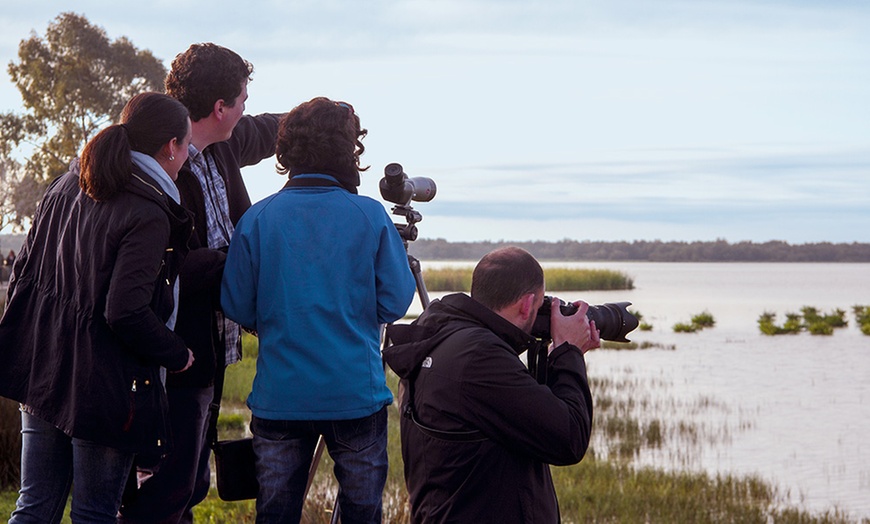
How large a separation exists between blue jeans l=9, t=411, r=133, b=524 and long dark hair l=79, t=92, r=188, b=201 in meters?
0.59

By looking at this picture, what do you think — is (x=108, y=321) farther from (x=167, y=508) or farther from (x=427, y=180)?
(x=427, y=180)

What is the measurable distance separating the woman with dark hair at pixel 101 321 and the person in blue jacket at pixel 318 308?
0.22m

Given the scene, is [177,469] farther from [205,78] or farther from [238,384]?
[238,384]

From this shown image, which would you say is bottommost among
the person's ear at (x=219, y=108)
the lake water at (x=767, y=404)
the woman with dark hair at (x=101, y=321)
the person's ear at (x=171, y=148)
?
the lake water at (x=767, y=404)

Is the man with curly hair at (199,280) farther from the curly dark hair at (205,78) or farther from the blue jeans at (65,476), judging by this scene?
the blue jeans at (65,476)

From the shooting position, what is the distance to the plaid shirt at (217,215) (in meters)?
2.64

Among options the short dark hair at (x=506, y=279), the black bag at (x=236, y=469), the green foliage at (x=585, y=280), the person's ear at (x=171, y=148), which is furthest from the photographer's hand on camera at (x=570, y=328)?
the green foliage at (x=585, y=280)

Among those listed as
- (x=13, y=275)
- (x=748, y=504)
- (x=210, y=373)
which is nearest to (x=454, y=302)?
(x=210, y=373)

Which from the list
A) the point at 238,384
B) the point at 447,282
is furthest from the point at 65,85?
the point at 238,384

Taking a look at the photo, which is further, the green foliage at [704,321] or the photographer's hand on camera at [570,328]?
the green foliage at [704,321]

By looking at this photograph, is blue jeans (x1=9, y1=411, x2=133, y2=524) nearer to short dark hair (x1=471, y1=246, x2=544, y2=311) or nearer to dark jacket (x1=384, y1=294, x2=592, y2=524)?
dark jacket (x1=384, y1=294, x2=592, y2=524)

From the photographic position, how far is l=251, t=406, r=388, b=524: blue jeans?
7.82 feet

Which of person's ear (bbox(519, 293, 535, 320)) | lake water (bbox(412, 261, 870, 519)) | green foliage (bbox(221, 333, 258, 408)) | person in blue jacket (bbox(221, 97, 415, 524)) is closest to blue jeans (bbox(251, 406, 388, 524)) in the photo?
person in blue jacket (bbox(221, 97, 415, 524))

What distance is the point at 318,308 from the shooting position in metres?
2.38
